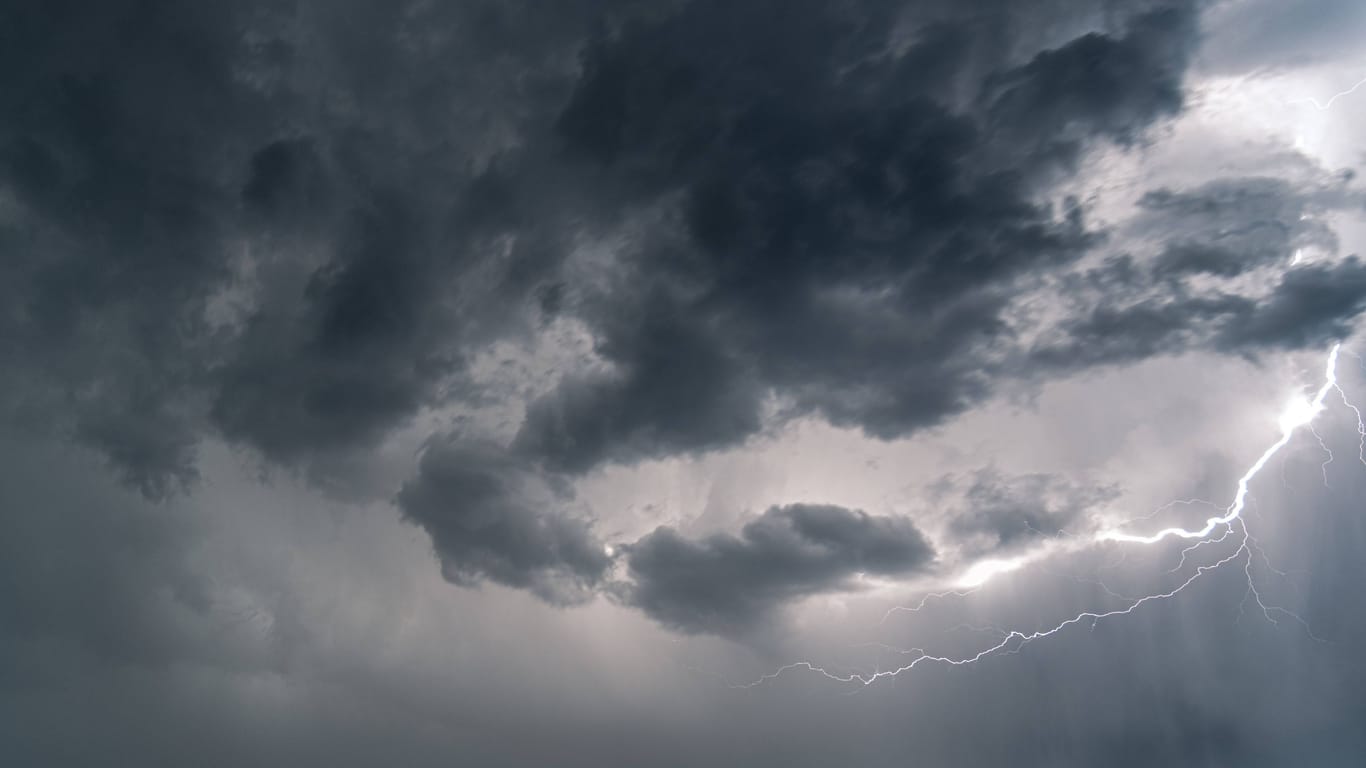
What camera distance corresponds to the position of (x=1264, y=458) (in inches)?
1956

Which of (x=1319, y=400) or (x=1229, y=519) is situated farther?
(x=1229, y=519)

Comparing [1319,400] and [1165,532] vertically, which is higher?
[1319,400]

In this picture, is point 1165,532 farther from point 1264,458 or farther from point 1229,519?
point 1264,458

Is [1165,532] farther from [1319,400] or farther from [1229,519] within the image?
[1319,400]

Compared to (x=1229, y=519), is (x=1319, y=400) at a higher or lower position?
higher

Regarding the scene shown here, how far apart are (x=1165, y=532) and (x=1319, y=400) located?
1178cm

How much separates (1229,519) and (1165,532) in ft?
12.7

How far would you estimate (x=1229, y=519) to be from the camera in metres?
50.7

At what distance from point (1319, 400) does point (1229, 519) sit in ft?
30.0

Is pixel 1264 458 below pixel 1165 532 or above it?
above

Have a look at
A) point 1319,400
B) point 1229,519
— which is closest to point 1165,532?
point 1229,519

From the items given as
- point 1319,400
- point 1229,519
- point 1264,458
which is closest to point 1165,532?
point 1229,519

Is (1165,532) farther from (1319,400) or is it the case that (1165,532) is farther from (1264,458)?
(1319,400)

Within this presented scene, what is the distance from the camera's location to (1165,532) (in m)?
51.5
